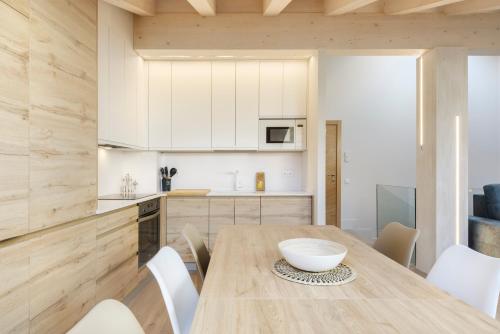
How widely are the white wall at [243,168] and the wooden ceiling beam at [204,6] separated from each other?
1.77 m

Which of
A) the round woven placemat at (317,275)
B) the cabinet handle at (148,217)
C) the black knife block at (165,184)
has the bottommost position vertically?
the cabinet handle at (148,217)

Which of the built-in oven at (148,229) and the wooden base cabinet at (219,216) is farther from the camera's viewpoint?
the wooden base cabinet at (219,216)

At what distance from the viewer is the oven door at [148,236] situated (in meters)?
3.05

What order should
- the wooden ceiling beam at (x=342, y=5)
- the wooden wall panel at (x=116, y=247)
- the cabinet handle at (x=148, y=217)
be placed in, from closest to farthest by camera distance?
the wooden wall panel at (x=116, y=247) → the wooden ceiling beam at (x=342, y=5) → the cabinet handle at (x=148, y=217)

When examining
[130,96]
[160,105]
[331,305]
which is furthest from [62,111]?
[160,105]

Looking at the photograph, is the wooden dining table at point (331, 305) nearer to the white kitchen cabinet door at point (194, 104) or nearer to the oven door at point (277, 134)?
the oven door at point (277, 134)

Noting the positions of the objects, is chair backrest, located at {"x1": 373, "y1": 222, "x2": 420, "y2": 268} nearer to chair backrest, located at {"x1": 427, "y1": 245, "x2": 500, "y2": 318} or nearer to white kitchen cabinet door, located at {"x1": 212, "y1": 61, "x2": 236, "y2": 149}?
chair backrest, located at {"x1": 427, "y1": 245, "x2": 500, "y2": 318}

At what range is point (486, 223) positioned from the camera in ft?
11.2

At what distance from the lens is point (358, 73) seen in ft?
17.8

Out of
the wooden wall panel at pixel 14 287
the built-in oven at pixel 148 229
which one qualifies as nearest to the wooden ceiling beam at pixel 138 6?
the built-in oven at pixel 148 229

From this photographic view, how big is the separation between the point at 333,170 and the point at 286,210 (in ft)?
7.55

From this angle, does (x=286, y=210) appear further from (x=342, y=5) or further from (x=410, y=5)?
(x=410, y=5)

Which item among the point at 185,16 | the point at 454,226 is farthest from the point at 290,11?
the point at 454,226

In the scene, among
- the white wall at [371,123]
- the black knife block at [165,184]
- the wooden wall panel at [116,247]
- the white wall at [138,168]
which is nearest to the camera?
the wooden wall panel at [116,247]
